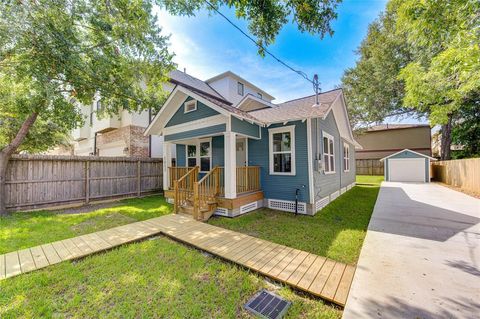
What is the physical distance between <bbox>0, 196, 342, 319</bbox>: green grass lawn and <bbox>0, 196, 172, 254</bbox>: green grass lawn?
0.23 m

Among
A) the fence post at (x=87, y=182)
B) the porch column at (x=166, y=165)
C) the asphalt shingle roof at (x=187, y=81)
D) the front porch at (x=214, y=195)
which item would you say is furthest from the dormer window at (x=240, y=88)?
the fence post at (x=87, y=182)

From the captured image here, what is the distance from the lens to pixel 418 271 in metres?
3.27

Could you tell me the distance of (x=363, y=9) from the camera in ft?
20.4

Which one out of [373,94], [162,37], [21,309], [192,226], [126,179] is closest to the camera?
[21,309]

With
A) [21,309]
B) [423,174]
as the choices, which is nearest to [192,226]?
[21,309]

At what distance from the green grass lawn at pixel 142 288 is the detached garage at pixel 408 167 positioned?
832 inches

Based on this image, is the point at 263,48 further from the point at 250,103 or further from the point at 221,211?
the point at 250,103

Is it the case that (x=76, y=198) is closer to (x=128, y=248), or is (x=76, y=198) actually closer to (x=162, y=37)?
(x=128, y=248)

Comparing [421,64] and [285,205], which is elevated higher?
[421,64]

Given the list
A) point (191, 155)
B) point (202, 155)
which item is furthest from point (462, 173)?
point (191, 155)

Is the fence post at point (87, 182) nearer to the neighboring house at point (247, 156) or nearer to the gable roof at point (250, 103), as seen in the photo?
the neighboring house at point (247, 156)

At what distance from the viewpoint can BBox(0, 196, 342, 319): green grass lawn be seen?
2498 mm

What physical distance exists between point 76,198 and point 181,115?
570 centimetres

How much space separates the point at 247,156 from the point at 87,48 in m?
7.72
